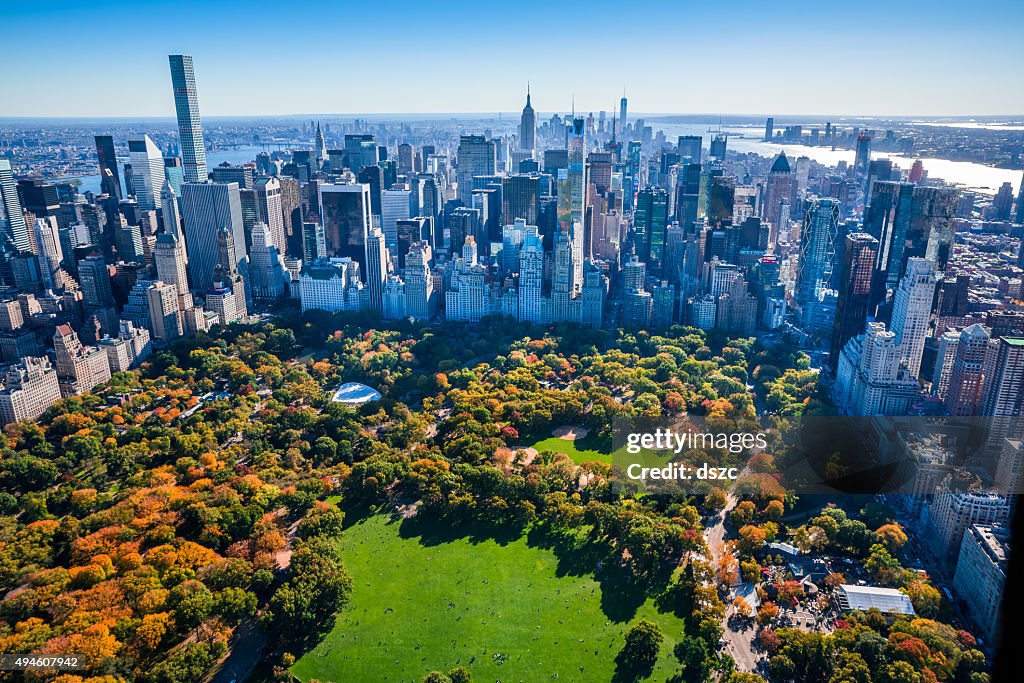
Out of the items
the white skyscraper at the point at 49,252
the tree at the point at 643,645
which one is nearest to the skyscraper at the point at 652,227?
the tree at the point at 643,645

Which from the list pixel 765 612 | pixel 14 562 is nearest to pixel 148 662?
pixel 14 562

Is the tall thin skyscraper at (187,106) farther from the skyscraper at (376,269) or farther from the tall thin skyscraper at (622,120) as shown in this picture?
the tall thin skyscraper at (622,120)

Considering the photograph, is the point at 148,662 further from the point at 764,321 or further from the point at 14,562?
the point at 764,321

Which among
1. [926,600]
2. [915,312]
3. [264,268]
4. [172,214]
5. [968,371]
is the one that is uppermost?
[172,214]

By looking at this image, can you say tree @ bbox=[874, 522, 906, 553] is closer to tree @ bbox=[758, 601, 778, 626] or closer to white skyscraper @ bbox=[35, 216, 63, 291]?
tree @ bbox=[758, 601, 778, 626]

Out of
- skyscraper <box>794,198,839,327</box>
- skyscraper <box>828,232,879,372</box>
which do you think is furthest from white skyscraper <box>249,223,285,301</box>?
skyscraper <box>828,232,879,372</box>

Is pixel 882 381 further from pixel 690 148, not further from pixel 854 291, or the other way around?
pixel 690 148

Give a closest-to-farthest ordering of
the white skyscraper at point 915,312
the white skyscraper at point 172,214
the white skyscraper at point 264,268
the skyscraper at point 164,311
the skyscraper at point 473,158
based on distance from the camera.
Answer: the white skyscraper at point 915,312 < the skyscraper at point 164,311 < the white skyscraper at point 264,268 < the white skyscraper at point 172,214 < the skyscraper at point 473,158

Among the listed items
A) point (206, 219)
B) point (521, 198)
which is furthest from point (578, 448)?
point (206, 219)
